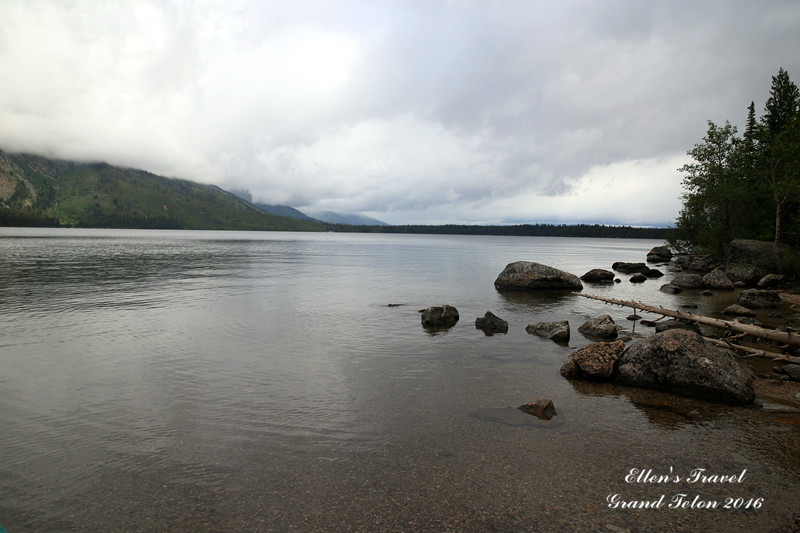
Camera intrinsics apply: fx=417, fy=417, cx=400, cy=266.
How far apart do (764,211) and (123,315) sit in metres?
71.0

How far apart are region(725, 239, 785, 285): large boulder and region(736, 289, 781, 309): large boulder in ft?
50.8

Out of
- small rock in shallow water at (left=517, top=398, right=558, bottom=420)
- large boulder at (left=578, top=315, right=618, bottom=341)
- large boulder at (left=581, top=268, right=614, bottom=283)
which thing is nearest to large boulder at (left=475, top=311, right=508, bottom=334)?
large boulder at (left=578, top=315, right=618, bottom=341)

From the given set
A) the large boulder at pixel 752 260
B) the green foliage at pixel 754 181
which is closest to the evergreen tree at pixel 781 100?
the green foliage at pixel 754 181

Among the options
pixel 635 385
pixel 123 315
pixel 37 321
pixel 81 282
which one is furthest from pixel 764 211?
pixel 81 282

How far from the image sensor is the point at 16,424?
9.84 m

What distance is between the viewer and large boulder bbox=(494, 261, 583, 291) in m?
37.8

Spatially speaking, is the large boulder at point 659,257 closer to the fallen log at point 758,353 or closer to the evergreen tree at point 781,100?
the evergreen tree at point 781,100

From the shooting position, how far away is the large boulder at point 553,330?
18802 millimetres

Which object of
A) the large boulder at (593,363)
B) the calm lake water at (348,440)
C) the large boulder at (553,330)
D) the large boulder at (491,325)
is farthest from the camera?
the large boulder at (491,325)

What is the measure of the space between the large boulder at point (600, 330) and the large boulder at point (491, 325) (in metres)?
3.75

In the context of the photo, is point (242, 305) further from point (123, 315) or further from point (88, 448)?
point (88, 448)

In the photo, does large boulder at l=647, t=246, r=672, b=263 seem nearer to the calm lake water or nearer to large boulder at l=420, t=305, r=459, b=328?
large boulder at l=420, t=305, r=459, b=328

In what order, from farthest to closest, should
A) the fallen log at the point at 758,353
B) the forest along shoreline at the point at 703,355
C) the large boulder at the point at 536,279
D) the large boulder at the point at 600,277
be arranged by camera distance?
1. the large boulder at the point at 600,277
2. the large boulder at the point at 536,279
3. the fallen log at the point at 758,353
4. the forest along shoreline at the point at 703,355

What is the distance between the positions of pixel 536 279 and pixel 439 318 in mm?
18609
